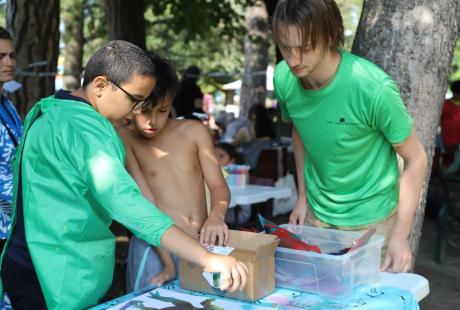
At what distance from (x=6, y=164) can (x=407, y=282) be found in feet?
6.70

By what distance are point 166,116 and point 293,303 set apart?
0.94 metres

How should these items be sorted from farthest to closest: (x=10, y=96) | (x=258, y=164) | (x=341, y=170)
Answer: (x=258, y=164)
(x=10, y=96)
(x=341, y=170)

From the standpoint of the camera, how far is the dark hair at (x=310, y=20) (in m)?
2.20

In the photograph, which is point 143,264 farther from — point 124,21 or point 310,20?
point 124,21

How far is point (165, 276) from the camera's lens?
7.81ft

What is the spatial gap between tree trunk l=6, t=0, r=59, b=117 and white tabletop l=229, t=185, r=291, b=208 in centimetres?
211

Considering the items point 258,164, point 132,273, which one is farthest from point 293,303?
point 258,164

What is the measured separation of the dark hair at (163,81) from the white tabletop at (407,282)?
42.6 inches

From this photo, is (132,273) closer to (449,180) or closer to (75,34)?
(449,180)

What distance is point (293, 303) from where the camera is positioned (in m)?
2.08

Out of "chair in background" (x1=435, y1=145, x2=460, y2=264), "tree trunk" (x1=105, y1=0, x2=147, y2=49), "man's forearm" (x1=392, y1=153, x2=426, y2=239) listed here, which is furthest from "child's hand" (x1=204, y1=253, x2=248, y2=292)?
"tree trunk" (x1=105, y1=0, x2=147, y2=49)

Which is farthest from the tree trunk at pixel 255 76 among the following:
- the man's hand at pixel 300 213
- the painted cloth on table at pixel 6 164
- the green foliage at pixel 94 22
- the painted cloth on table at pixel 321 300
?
the painted cloth on table at pixel 321 300

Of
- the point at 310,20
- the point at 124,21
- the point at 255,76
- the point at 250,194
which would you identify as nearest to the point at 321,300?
the point at 310,20

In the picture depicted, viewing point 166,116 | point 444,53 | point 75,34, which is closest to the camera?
point 166,116
